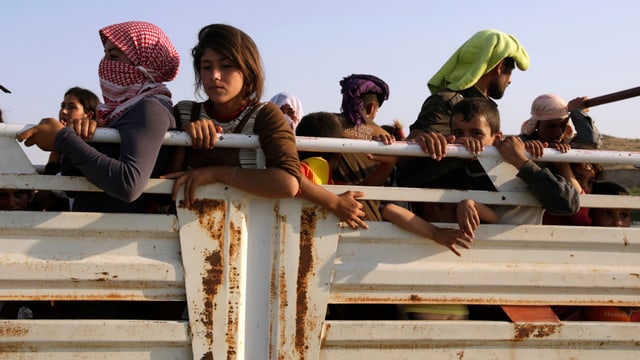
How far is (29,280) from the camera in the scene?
2.33 m

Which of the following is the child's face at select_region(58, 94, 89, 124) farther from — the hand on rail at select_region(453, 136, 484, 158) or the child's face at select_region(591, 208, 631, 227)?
the child's face at select_region(591, 208, 631, 227)

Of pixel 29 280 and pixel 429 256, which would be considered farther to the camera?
pixel 429 256

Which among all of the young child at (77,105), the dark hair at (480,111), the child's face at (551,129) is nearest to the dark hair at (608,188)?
the child's face at (551,129)

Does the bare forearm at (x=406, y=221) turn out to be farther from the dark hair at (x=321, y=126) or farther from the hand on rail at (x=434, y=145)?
the dark hair at (x=321, y=126)

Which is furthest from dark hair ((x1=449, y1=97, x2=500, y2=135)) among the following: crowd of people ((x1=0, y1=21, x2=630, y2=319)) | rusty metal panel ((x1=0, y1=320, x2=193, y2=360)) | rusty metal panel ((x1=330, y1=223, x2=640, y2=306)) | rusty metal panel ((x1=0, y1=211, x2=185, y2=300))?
rusty metal panel ((x1=0, y1=320, x2=193, y2=360))

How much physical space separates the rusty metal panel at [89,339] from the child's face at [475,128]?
5.15ft

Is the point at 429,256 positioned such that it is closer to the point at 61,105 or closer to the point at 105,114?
the point at 105,114

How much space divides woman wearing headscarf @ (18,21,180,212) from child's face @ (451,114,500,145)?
53.2 inches

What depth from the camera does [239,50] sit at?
2705 mm

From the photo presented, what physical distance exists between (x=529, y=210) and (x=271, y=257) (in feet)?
3.74

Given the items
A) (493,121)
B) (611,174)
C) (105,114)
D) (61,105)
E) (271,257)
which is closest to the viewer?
(271,257)

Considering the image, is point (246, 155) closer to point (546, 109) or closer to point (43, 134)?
point (43, 134)

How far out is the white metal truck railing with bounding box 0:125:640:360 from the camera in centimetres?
237

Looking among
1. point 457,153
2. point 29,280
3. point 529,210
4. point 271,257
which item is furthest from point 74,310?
point 529,210
